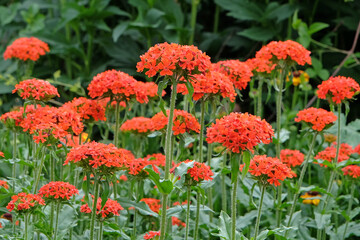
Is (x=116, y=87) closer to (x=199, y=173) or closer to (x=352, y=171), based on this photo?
(x=199, y=173)

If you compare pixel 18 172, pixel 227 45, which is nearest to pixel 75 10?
pixel 227 45

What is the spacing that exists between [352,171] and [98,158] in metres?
1.48

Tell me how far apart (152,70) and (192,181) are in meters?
0.47

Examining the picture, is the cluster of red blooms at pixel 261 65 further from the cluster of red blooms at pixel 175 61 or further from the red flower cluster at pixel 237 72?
the cluster of red blooms at pixel 175 61

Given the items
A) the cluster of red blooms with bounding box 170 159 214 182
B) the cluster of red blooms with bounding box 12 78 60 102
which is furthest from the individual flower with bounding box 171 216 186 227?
the cluster of red blooms with bounding box 12 78 60 102

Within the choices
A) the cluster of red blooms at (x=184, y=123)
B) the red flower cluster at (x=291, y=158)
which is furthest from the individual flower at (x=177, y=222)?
the cluster of red blooms at (x=184, y=123)

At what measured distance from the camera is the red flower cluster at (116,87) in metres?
2.21

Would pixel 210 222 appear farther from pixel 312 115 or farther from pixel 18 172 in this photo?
pixel 18 172

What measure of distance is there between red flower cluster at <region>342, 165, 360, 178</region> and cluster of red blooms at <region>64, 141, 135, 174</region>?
1.35m

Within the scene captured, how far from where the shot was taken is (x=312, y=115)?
2.47 meters

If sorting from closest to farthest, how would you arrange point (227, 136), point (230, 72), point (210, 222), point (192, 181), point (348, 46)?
1. point (227, 136)
2. point (192, 181)
3. point (230, 72)
4. point (210, 222)
5. point (348, 46)

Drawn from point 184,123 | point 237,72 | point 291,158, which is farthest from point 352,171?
point 184,123

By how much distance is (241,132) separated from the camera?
5.85 feet

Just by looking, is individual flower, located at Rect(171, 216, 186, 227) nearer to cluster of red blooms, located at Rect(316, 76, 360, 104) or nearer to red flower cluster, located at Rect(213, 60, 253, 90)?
red flower cluster, located at Rect(213, 60, 253, 90)
